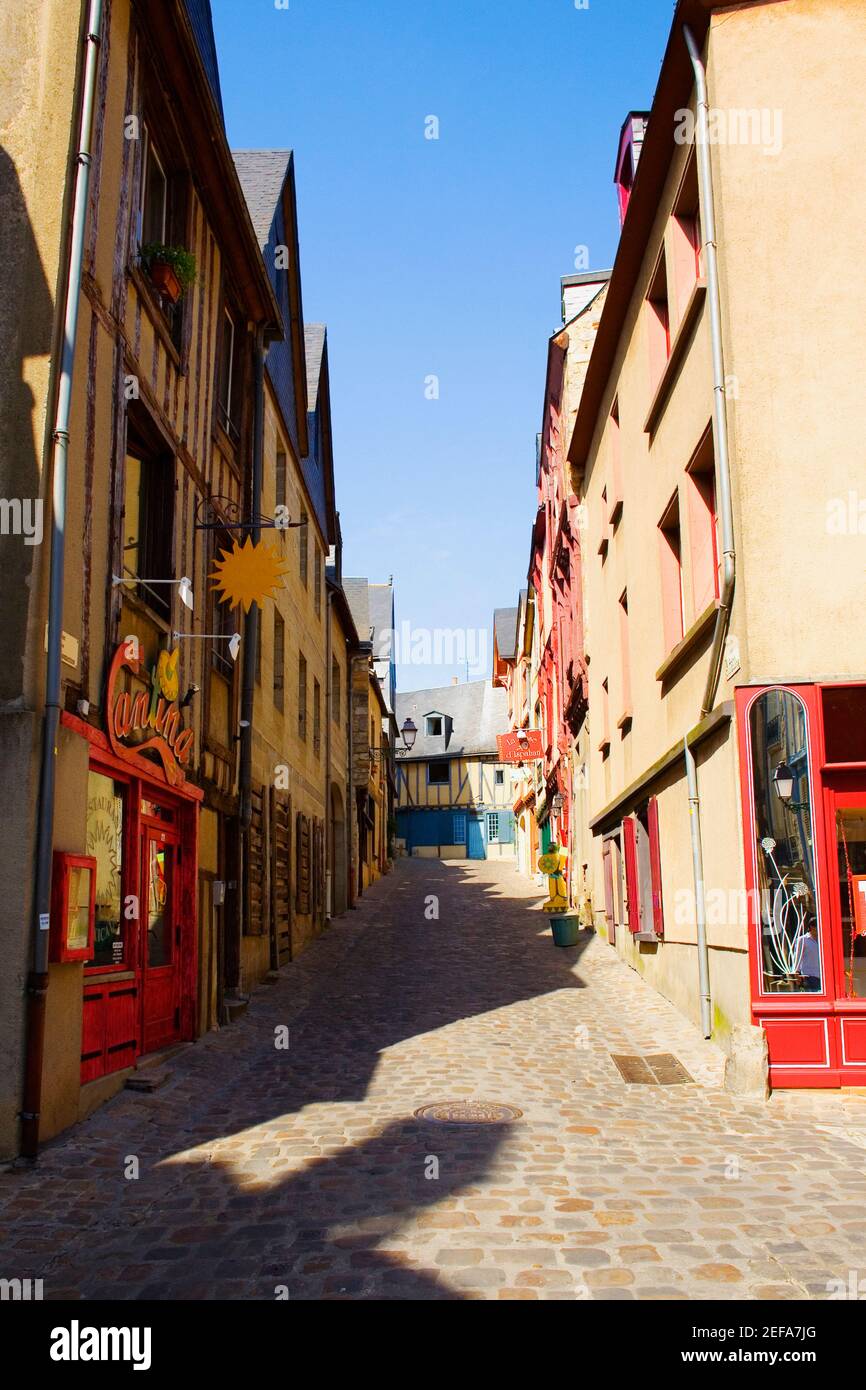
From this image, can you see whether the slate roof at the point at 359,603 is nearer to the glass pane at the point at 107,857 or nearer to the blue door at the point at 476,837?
the blue door at the point at 476,837

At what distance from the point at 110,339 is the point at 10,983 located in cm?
451

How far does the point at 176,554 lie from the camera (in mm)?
9891

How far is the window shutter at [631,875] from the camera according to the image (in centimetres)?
1298

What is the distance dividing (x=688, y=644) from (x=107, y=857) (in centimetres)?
510

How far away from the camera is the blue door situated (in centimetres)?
4816

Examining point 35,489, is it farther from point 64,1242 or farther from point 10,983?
point 64,1242

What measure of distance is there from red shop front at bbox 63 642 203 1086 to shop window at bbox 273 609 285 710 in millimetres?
5496

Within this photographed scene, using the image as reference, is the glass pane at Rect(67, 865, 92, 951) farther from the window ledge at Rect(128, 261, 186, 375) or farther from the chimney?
the chimney

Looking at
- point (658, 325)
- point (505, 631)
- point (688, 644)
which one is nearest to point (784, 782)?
point (688, 644)

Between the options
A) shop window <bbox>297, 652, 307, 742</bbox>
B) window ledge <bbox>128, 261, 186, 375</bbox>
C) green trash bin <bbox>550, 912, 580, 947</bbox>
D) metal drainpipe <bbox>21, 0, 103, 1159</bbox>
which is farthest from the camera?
shop window <bbox>297, 652, 307, 742</bbox>

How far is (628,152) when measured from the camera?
1502 centimetres

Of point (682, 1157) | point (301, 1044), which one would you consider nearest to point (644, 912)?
point (301, 1044)

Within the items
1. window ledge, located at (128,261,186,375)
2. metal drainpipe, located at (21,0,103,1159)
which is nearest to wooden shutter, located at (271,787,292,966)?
Answer: window ledge, located at (128,261,186,375)

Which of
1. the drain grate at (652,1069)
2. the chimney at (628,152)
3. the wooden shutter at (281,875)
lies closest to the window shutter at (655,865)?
the drain grate at (652,1069)
